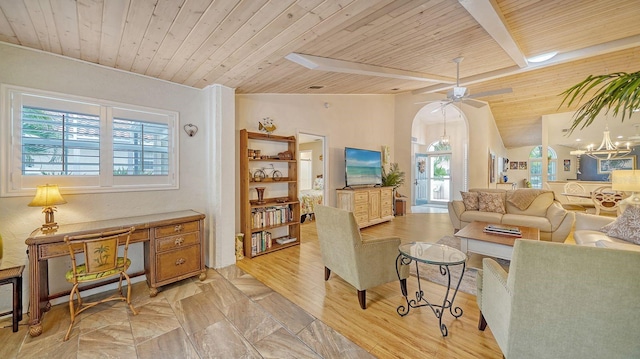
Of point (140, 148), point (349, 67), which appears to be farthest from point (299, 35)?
point (140, 148)

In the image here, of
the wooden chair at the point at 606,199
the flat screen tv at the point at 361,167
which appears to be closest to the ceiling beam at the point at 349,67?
the flat screen tv at the point at 361,167

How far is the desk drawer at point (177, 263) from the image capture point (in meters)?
2.63

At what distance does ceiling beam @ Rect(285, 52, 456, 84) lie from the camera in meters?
2.86

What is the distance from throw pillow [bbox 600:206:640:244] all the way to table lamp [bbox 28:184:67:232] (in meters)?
5.75

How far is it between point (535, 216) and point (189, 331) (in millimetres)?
5325

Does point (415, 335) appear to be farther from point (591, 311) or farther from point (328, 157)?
point (328, 157)

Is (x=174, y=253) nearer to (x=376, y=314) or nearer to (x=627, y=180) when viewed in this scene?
(x=376, y=314)

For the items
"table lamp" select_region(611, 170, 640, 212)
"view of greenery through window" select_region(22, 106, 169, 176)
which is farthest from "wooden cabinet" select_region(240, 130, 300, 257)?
"table lamp" select_region(611, 170, 640, 212)

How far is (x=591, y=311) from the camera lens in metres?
1.22

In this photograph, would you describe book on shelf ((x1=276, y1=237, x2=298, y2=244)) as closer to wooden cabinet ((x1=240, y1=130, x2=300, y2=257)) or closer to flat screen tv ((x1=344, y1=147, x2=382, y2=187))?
wooden cabinet ((x1=240, y1=130, x2=300, y2=257))

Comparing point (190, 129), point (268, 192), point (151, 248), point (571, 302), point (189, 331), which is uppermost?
point (190, 129)

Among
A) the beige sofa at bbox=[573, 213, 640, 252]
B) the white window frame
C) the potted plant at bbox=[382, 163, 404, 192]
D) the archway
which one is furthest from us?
the archway

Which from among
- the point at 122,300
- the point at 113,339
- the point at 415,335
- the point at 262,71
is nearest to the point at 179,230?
the point at 122,300

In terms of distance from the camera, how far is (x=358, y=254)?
227 cm
